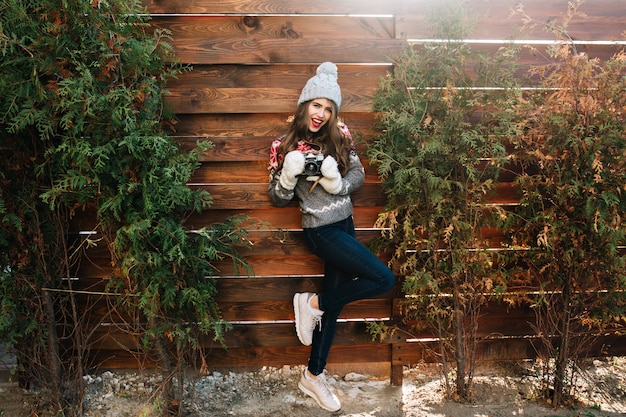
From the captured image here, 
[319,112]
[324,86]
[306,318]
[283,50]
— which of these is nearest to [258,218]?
[306,318]

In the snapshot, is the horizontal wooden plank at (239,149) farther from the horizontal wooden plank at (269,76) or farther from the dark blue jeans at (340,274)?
the dark blue jeans at (340,274)

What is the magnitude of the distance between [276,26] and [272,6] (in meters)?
0.13

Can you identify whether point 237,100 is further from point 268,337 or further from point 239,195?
point 268,337

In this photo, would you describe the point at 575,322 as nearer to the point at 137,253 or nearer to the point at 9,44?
the point at 137,253

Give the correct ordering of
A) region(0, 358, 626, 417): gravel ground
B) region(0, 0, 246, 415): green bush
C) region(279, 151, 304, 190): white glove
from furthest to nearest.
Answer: region(0, 358, 626, 417): gravel ground → region(279, 151, 304, 190): white glove → region(0, 0, 246, 415): green bush

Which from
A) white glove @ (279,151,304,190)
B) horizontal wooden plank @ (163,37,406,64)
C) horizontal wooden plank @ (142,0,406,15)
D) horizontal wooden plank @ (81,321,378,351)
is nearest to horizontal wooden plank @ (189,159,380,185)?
white glove @ (279,151,304,190)

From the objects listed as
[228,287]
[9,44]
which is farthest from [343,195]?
[9,44]

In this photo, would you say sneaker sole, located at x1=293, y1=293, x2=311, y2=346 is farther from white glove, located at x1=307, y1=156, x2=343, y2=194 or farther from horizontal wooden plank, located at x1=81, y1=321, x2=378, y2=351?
white glove, located at x1=307, y1=156, x2=343, y2=194

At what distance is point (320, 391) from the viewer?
3551mm

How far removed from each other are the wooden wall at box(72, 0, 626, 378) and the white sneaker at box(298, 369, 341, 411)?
0.40 meters

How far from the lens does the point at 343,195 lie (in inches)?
132

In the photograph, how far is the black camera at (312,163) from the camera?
3.15 meters

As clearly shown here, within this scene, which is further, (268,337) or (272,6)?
(268,337)

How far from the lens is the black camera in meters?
3.15
